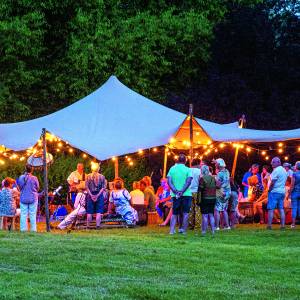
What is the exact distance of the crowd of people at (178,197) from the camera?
55.3 feet

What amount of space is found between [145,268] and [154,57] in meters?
23.4

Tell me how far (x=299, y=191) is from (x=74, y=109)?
6287 mm

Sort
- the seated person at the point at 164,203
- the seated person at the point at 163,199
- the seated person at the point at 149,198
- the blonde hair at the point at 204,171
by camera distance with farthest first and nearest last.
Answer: the seated person at the point at 149,198 < the seated person at the point at 163,199 < the seated person at the point at 164,203 < the blonde hair at the point at 204,171

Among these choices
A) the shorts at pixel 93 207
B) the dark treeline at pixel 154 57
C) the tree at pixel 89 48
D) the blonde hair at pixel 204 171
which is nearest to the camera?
the blonde hair at pixel 204 171

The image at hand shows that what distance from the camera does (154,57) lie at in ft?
109

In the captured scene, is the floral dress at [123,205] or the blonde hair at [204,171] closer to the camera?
the blonde hair at [204,171]

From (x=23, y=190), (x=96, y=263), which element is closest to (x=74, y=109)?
(x=23, y=190)

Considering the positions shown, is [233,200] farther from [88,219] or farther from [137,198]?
[88,219]

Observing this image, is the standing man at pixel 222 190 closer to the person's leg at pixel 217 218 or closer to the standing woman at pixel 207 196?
the person's leg at pixel 217 218

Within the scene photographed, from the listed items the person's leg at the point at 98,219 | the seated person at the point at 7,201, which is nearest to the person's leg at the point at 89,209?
the person's leg at the point at 98,219

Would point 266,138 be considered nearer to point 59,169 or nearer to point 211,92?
point 59,169

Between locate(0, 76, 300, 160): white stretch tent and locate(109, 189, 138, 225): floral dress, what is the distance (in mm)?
1093

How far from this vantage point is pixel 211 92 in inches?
1298

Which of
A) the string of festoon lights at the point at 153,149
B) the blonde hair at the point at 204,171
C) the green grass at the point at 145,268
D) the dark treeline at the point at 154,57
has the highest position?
the dark treeline at the point at 154,57
